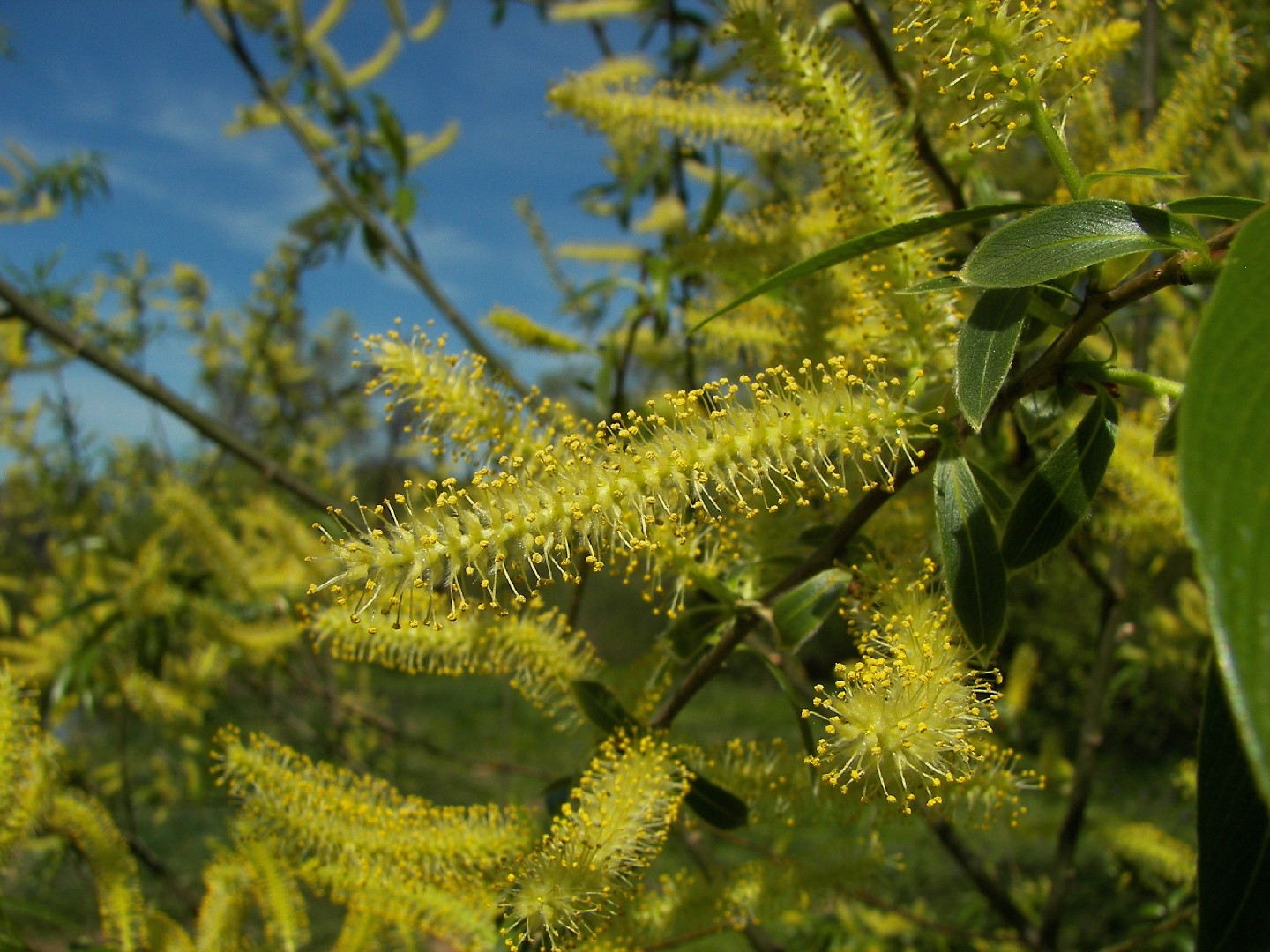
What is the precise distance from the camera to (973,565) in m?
0.78

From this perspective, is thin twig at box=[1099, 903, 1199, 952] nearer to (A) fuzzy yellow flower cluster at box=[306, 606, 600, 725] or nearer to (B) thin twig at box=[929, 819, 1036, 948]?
(B) thin twig at box=[929, 819, 1036, 948]

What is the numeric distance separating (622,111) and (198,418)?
1148 millimetres

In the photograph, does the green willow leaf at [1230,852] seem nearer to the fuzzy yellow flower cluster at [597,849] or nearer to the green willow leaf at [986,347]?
the green willow leaf at [986,347]

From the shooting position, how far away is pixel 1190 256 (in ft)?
2.19

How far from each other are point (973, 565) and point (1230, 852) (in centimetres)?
30

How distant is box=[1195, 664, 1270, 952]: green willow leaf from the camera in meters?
0.51

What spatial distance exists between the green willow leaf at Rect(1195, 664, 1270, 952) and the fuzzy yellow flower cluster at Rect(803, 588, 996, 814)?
7.5 inches

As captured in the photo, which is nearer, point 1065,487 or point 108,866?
point 1065,487

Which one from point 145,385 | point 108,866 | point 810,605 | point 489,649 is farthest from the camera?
point 145,385

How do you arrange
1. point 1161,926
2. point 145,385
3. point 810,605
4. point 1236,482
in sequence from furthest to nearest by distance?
point 145,385
point 1161,926
point 810,605
point 1236,482

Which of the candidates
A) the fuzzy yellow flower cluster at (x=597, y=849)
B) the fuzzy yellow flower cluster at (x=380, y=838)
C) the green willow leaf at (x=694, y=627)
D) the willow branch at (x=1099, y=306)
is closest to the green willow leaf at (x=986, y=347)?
the willow branch at (x=1099, y=306)

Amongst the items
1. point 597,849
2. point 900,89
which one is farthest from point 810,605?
point 900,89

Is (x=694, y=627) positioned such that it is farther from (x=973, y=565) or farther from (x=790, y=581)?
(x=973, y=565)

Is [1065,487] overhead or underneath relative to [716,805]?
overhead
